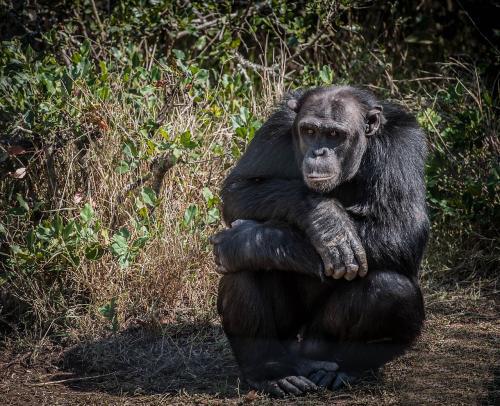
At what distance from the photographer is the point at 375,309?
5355mm

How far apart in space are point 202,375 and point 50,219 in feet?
6.59

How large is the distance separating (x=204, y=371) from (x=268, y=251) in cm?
119

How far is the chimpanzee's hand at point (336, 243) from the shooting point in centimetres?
528

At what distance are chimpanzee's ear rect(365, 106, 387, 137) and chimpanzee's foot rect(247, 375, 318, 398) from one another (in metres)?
1.69

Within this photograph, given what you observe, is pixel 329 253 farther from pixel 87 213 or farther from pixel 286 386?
pixel 87 213

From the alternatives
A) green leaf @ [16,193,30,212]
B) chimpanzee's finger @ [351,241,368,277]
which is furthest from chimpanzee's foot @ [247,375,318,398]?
green leaf @ [16,193,30,212]

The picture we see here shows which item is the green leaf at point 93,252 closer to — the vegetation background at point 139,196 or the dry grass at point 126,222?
the vegetation background at point 139,196

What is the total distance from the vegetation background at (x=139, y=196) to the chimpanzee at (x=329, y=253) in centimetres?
35

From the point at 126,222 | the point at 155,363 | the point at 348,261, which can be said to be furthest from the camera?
the point at 126,222

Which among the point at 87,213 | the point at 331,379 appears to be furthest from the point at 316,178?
the point at 87,213

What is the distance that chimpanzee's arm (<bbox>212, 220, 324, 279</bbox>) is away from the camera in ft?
17.7

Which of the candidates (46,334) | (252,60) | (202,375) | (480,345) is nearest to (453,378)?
(480,345)

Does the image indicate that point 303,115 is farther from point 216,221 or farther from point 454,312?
point 454,312

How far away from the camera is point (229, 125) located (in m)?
7.93
